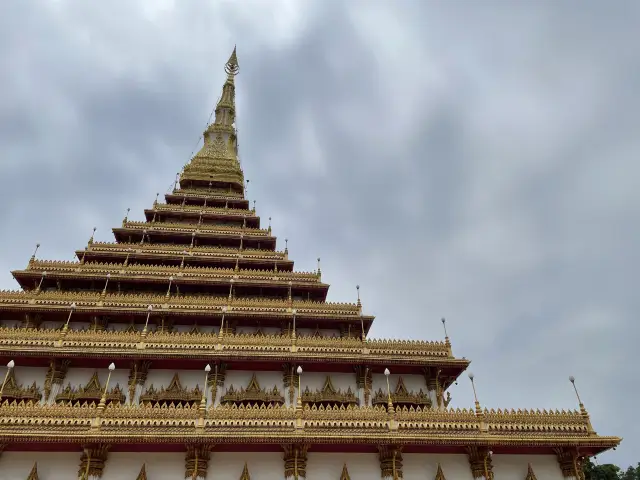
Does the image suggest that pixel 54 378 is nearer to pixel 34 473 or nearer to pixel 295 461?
pixel 34 473

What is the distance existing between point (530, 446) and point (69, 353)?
2454 centimetres

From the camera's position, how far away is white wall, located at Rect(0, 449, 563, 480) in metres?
19.5

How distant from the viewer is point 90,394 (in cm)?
2372

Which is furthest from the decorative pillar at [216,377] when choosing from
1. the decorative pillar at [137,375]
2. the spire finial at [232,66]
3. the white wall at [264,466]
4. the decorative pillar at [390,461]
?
the spire finial at [232,66]

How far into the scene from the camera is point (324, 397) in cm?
2522

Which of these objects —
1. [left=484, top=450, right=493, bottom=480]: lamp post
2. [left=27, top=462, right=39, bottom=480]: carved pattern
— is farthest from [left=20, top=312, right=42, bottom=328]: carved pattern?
→ [left=484, top=450, right=493, bottom=480]: lamp post

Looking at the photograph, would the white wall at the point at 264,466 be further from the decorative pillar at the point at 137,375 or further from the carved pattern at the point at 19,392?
the decorative pillar at the point at 137,375

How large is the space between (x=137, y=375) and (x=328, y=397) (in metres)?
11.0

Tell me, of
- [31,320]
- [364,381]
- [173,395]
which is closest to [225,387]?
[173,395]

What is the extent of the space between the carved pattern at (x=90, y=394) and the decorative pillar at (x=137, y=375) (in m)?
0.65

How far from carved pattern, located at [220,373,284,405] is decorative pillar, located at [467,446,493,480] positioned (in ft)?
34.1

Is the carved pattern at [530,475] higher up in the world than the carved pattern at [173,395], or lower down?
lower down

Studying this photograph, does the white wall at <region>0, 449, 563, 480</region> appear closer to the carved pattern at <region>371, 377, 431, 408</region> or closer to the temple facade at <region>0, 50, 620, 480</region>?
the temple facade at <region>0, 50, 620, 480</region>

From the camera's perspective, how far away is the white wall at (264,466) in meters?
19.5
